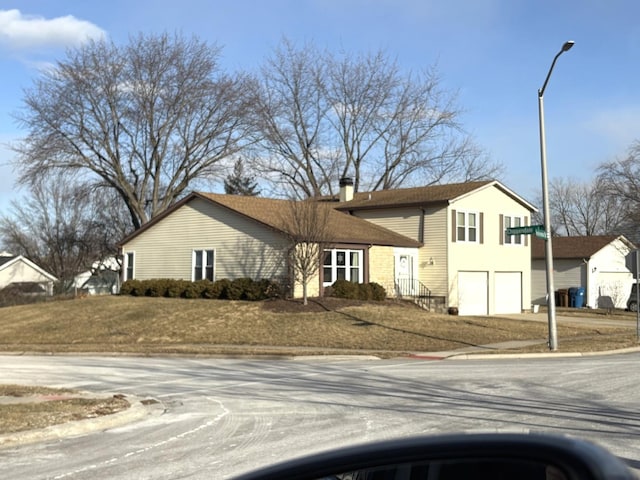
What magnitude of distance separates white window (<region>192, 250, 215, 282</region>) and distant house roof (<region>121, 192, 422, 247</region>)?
255cm

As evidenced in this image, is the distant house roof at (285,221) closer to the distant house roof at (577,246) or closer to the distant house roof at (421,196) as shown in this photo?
the distant house roof at (421,196)

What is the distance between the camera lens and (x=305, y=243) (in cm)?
2944

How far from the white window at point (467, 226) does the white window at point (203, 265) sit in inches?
464

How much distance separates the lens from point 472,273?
3675 cm

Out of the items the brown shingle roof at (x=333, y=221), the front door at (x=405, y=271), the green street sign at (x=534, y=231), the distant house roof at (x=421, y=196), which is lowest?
the front door at (x=405, y=271)

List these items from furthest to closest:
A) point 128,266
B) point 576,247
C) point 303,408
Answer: point 576,247, point 128,266, point 303,408

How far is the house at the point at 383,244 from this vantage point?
3253 centimetres

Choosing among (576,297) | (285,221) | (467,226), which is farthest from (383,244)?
(576,297)

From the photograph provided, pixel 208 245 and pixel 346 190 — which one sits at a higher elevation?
pixel 346 190

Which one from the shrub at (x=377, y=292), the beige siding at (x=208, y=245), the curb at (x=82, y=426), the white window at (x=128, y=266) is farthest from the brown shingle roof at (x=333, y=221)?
the curb at (x=82, y=426)

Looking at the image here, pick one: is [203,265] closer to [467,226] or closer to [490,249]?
[467,226]

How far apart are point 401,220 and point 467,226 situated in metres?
3.24

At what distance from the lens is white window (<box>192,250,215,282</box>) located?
34.7m

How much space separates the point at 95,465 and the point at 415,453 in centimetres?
680
